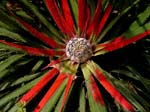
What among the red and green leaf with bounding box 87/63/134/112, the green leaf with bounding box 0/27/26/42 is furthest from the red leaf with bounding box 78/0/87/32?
the green leaf with bounding box 0/27/26/42

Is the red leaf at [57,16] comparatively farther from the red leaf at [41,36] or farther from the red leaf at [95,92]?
the red leaf at [95,92]

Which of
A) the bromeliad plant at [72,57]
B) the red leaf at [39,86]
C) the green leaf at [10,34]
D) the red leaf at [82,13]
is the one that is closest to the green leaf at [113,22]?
the bromeliad plant at [72,57]

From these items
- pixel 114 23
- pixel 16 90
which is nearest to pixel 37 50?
pixel 16 90

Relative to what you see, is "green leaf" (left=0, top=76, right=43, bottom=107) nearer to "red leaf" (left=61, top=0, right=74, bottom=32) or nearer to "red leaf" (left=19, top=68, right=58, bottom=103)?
"red leaf" (left=19, top=68, right=58, bottom=103)

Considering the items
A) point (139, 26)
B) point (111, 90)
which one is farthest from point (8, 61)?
point (139, 26)

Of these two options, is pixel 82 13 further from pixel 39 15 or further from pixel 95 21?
pixel 39 15

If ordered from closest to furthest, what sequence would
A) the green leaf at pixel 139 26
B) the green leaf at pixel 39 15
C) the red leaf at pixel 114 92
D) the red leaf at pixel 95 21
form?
the red leaf at pixel 114 92
the red leaf at pixel 95 21
the green leaf at pixel 139 26
the green leaf at pixel 39 15

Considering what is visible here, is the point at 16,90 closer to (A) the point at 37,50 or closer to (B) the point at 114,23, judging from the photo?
(A) the point at 37,50

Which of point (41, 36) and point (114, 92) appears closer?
point (114, 92)
